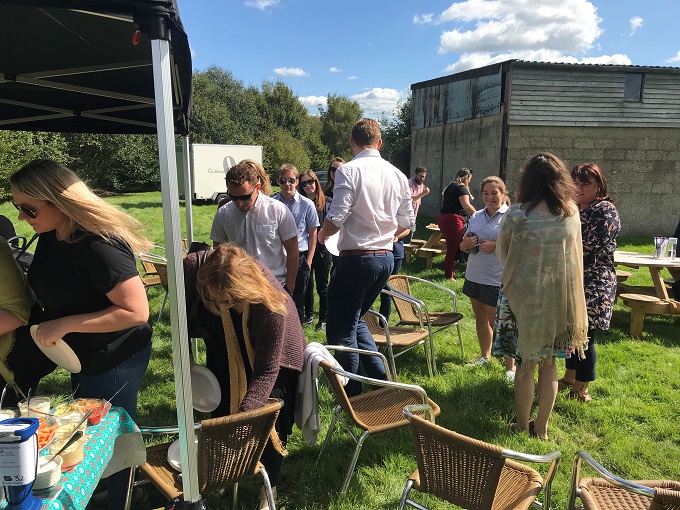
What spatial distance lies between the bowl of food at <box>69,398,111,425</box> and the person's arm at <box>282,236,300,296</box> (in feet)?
6.45

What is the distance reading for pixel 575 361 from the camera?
3746mm

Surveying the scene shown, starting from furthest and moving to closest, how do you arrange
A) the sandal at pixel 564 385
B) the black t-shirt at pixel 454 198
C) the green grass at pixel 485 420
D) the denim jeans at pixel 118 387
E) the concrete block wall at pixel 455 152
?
the concrete block wall at pixel 455 152, the black t-shirt at pixel 454 198, the sandal at pixel 564 385, the green grass at pixel 485 420, the denim jeans at pixel 118 387

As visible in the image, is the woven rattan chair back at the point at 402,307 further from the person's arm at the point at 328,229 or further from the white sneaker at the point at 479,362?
the person's arm at the point at 328,229

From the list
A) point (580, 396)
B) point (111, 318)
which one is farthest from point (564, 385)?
point (111, 318)

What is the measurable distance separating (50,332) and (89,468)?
570mm

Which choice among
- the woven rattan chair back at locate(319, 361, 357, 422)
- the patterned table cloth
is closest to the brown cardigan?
the woven rattan chair back at locate(319, 361, 357, 422)

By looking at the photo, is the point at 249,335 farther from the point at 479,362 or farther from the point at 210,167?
the point at 210,167

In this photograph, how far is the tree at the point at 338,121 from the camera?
49.7 meters

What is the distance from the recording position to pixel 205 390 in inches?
93.7

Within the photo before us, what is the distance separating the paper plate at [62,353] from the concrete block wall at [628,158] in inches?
468

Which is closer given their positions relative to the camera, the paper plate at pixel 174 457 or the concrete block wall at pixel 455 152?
the paper plate at pixel 174 457

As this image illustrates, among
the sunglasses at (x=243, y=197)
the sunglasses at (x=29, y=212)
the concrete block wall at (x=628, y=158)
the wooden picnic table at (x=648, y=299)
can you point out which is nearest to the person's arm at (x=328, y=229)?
the sunglasses at (x=243, y=197)

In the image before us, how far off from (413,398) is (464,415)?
775 mm

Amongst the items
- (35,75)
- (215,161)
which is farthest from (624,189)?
(215,161)
